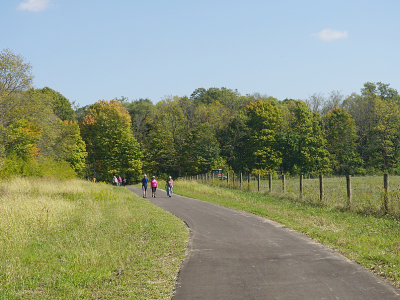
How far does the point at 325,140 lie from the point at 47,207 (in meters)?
59.5

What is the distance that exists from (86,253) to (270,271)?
14.4 feet

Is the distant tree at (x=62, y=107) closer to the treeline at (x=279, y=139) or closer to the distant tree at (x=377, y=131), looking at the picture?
the treeline at (x=279, y=139)

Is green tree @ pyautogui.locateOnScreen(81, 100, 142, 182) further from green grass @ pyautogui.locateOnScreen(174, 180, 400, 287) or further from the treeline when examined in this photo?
green grass @ pyautogui.locateOnScreen(174, 180, 400, 287)

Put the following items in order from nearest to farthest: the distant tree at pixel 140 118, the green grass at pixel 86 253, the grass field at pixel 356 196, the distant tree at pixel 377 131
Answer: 1. the green grass at pixel 86 253
2. the grass field at pixel 356 196
3. the distant tree at pixel 377 131
4. the distant tree at pixel 140 118

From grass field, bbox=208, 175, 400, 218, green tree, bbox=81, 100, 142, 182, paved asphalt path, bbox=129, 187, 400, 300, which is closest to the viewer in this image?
paved asphalt path, bbox=129, 187, 400, 300

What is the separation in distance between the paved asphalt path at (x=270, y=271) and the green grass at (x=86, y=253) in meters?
0.52

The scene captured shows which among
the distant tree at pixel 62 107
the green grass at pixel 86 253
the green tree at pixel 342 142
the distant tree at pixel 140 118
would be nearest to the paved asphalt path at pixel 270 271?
the green grass at pixel 86 253

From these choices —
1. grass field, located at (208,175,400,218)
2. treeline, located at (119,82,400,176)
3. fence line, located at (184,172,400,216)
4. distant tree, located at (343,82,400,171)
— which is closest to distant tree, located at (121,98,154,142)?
treeline, located at (119,82,400,176)

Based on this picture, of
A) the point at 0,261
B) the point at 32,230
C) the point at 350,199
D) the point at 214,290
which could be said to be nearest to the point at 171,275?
the point at 214,290

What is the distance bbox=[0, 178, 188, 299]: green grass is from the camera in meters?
6.52

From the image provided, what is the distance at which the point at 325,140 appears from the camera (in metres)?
66.9

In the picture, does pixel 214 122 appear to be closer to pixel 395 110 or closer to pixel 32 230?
pixel 395 110

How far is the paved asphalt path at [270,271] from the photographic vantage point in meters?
6.04

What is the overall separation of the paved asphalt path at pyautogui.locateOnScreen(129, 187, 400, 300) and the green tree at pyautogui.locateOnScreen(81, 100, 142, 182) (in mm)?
64331
